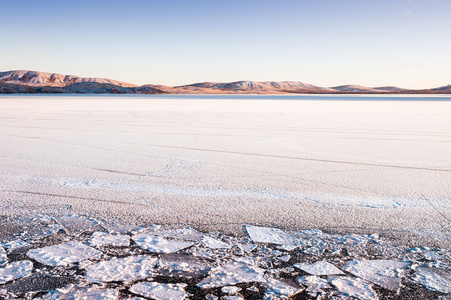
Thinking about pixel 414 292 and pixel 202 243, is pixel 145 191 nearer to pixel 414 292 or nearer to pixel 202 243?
pixel 202 243

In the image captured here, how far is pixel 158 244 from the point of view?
2.31 m

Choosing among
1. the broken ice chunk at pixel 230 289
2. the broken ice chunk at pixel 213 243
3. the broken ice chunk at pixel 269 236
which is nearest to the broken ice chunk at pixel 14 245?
the broken ice chunk at pixel 213 243

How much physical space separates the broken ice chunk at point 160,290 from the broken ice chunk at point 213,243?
19.0 inches

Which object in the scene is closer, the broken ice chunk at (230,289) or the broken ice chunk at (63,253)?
the broken ice chunk at (230,289)

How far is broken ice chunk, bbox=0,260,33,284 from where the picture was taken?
186 centimetres

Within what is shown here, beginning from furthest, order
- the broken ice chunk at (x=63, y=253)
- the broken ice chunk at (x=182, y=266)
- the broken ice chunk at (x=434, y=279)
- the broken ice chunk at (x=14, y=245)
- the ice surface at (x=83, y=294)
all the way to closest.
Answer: the broken ice chunk at (x=14, y=245)
the broken ice chunk at (x=63, y=253)
the broken ice chunk at (x=182, y=266)
the broken ice chunk at (x=434, y=279)
the ice surface at (x=83, y=294)

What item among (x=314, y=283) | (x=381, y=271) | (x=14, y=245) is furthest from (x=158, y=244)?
(x=381, y=271)

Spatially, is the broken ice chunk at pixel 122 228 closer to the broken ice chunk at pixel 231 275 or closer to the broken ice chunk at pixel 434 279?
the broken ice chunk at pixel 231 275

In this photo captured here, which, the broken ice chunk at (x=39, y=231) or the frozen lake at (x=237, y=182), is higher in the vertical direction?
the frozen lake at (x=237, y=182)

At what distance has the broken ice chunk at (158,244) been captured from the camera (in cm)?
224

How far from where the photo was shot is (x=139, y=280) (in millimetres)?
1867

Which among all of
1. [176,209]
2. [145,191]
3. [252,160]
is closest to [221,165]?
[252,160]

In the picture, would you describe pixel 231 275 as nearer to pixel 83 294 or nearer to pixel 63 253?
pixel 83 294

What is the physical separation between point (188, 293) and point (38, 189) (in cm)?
241
